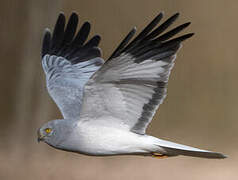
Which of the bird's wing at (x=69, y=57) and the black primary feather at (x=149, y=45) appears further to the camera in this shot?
the bird's wing at (x=69, y=57)

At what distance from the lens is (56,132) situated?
203 cm

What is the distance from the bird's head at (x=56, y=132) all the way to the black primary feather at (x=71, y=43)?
2.27 feet

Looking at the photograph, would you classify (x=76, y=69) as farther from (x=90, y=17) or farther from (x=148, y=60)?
(x=90, y=17)

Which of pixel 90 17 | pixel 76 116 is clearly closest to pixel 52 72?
pixel 76 116

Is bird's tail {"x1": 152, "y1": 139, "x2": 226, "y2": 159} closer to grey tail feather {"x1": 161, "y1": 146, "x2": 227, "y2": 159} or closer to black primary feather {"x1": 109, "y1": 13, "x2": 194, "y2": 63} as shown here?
grey tail feather {"x1": 161, "y1": 146, "x2": 227, "y2": 159}

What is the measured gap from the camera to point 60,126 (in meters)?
2.03

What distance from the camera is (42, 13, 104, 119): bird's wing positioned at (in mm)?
2511

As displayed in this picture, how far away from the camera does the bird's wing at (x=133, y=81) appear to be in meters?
1.89

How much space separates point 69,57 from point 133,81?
32.4 inches

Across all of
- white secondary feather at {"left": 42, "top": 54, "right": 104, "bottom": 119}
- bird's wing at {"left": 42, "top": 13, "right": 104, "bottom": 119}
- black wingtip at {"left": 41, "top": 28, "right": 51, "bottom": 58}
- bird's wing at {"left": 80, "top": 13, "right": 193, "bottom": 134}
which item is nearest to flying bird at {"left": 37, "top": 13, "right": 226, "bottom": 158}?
bird's wing at {"left": 80, "top": 13, "right": 193, "bottom": 134}

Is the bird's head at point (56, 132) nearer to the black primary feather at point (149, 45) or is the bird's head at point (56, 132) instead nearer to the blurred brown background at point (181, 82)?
the black primary feather at point (149, 45)

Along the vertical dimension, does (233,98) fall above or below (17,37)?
below

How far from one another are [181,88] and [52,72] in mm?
1661

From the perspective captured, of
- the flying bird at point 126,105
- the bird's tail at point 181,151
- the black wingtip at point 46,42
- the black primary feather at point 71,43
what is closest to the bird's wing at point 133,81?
the flying bird at point 126,105
